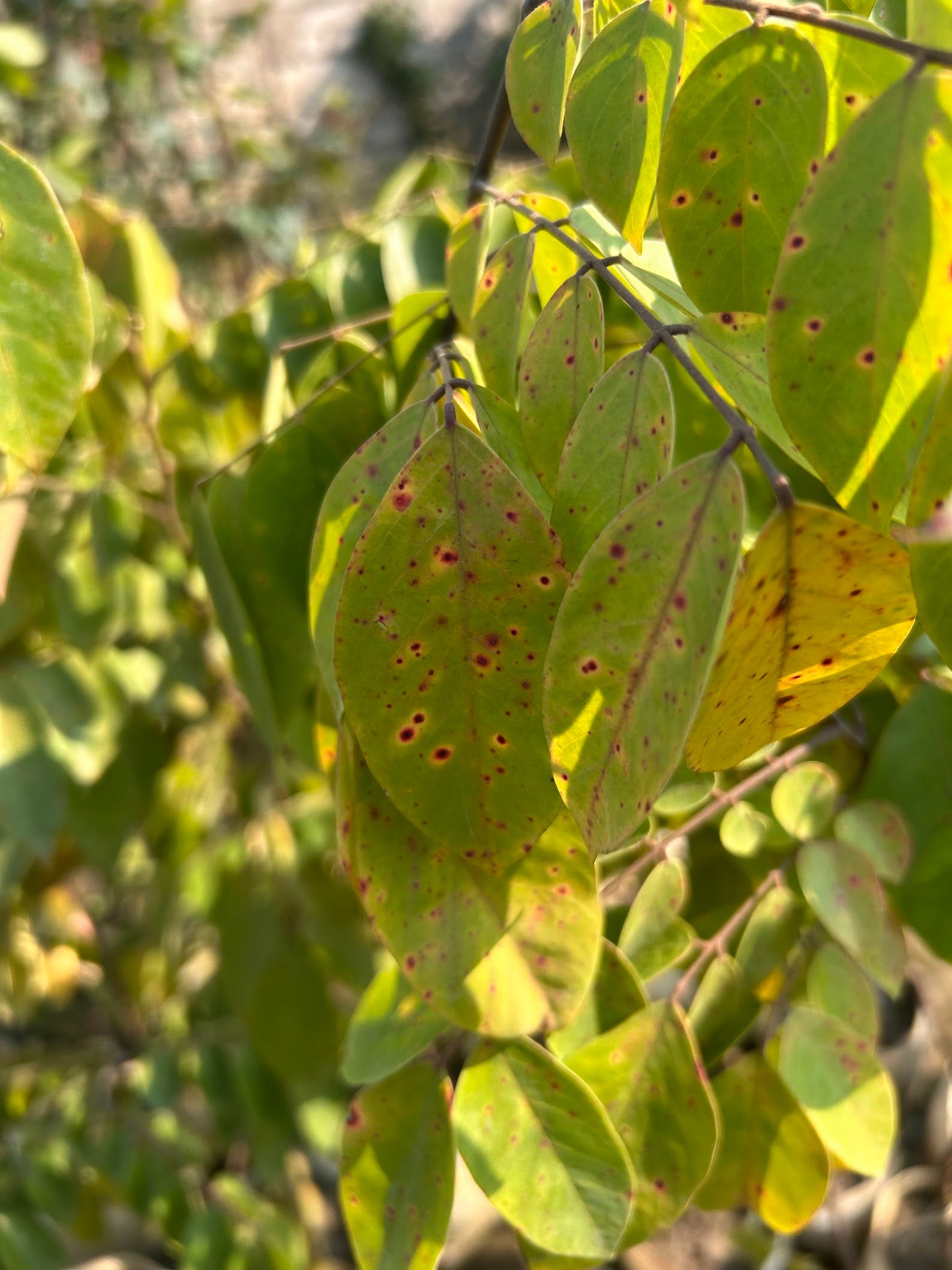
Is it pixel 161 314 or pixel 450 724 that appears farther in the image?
pixel 161 314

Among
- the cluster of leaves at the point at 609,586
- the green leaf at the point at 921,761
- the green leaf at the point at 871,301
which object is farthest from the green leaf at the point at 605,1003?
the green leaf at the point at 871,301

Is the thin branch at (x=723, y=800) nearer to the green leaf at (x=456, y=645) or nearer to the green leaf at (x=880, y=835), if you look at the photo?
the green leaf at (x=880, y=835)

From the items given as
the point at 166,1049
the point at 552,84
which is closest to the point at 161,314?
the point at 552,84

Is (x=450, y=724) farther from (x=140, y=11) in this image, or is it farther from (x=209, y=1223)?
(x=140, y=11)

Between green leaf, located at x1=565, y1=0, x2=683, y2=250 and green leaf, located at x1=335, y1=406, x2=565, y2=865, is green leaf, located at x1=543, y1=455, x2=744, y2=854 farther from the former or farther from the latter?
green leaf, located at x1=565, y1=0, x2=683, y2=250

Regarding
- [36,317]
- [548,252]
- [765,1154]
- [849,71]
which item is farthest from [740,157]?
[765,1154]

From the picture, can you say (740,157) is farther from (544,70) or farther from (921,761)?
(921,761)
